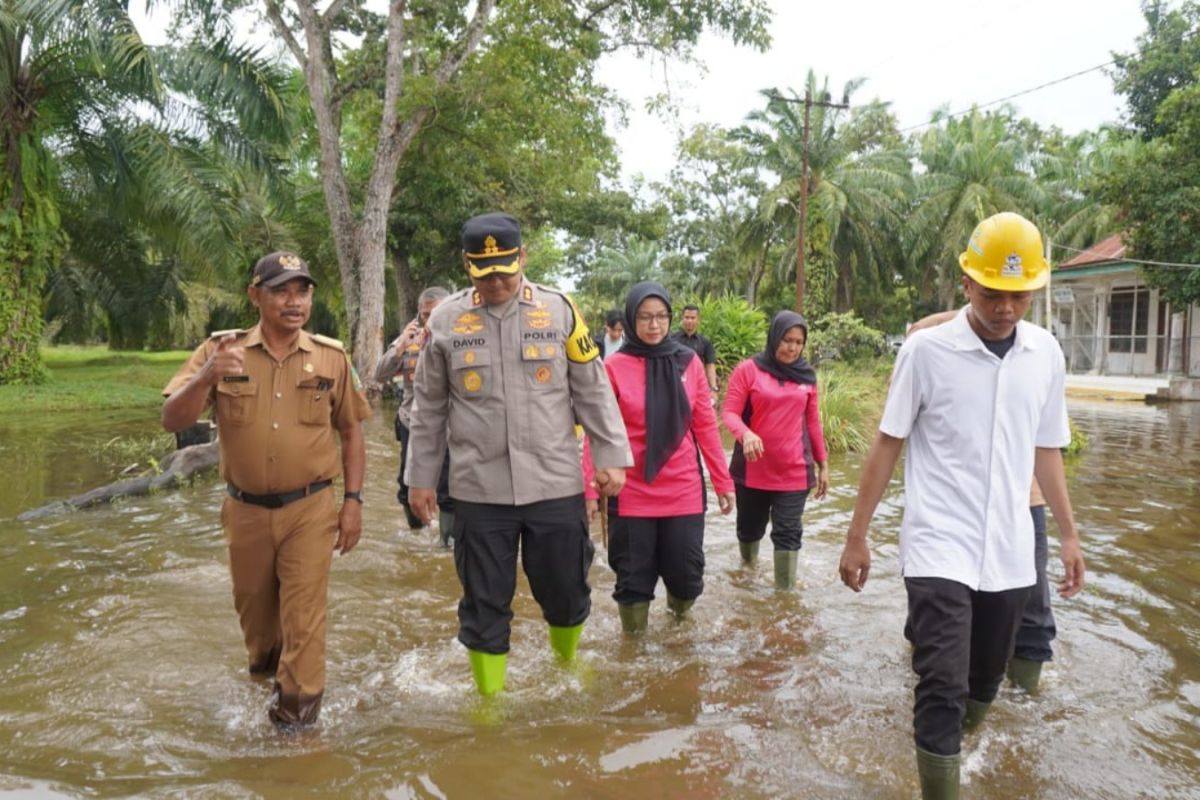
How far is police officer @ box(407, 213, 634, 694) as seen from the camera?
365cm

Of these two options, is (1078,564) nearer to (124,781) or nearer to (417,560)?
(124,781)

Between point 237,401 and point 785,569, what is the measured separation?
3.58 meters

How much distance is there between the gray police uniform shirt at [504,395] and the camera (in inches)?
144

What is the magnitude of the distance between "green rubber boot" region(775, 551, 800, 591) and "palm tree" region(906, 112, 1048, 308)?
106 feet

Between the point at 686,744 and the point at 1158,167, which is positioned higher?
the point at 1158,167

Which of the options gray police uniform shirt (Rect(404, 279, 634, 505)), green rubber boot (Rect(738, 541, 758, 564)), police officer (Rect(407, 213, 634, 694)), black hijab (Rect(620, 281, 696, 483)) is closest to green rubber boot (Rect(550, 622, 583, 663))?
police officer (Rect(407, 213, 634, 694))

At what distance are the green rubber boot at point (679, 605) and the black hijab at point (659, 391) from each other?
78 centimetres

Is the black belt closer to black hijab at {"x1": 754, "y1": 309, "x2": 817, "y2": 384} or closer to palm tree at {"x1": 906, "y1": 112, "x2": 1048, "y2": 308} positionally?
black hijab at {"x1": 754, "y1": 309, "x2": 817, "y2": 384}

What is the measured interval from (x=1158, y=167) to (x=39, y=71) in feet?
77.9

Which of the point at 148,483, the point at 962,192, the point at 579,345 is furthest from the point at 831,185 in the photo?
the point at 579,345

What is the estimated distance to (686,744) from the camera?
11.6ft

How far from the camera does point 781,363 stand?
5617mm

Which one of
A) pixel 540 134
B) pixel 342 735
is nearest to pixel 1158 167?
pixel 540 134

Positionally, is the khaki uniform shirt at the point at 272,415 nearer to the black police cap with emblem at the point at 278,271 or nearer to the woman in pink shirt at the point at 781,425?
the black police cap with emblem at the point at 278,271
